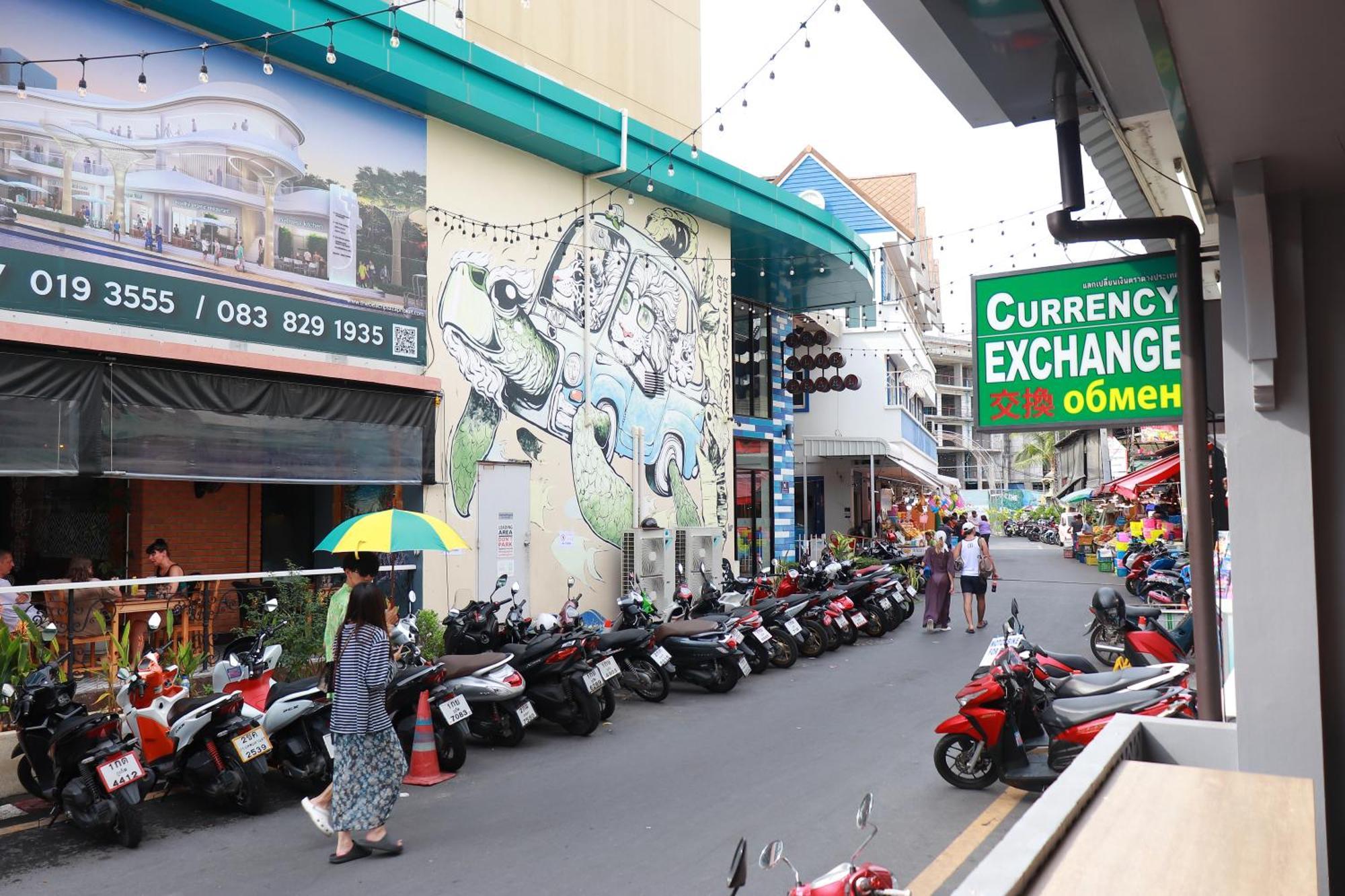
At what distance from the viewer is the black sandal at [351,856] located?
611 cm

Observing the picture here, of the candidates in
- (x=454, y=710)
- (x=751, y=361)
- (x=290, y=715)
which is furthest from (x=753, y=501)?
(x=290, y=715)

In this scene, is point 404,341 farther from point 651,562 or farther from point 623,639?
point 651,562

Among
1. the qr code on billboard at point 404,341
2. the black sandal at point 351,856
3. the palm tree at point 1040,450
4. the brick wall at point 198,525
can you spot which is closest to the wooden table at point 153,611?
the black sandal at point 351,856

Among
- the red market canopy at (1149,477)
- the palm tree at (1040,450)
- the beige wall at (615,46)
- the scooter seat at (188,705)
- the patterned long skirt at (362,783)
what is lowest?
the patterned long skirt at (362,783)

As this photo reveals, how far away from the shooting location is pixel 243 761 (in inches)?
271

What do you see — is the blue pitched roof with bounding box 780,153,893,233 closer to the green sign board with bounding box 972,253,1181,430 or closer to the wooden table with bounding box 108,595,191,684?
the wooden table with bounding box 108,595,191,684

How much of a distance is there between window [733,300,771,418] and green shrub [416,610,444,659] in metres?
11.5

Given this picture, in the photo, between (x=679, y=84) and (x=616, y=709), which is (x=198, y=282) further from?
(x=679, y=84)

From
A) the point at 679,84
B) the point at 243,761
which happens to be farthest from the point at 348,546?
the point at 679,84

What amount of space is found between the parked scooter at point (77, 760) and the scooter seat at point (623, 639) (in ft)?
15.5

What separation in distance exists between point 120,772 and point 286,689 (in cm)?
135

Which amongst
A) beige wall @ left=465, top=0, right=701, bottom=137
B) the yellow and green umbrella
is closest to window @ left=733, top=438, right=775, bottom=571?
beige wall @ left=465, top=0, right=701, bottom=137

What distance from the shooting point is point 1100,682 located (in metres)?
7.26

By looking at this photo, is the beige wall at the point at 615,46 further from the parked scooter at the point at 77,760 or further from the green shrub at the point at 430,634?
Result: the parked scooter at the point at 77,760
